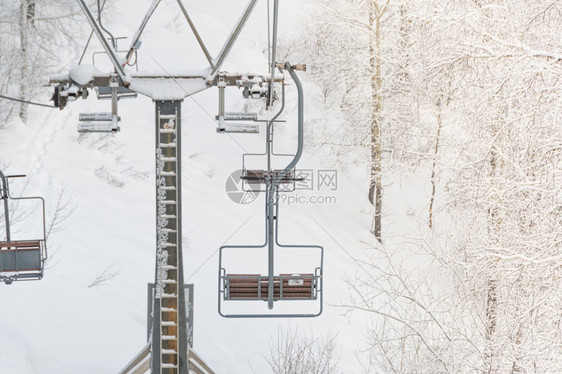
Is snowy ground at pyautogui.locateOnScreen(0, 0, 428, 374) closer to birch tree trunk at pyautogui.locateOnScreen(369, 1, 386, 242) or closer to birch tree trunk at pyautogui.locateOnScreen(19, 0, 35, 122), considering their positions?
birch tree trunk at pyautogui.locateOnScreen(369, 1, 386, 242)

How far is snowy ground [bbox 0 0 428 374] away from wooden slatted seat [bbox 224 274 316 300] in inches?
112

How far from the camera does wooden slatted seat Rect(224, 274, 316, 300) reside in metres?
7.40

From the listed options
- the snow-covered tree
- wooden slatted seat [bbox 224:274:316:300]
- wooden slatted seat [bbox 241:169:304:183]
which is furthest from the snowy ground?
wooden slatted seat [bbox 241:169:304:183]

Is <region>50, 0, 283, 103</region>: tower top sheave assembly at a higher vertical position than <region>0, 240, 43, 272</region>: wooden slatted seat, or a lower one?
higher

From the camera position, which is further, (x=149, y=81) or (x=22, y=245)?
(x=22, y=245)

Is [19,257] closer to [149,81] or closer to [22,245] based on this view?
[22,245]

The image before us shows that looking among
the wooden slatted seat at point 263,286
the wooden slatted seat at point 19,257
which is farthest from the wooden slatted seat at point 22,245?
the wooden slatted seat at point 263,286

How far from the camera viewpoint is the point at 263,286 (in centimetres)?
743

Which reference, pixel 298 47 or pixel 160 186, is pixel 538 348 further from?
pixel 298 47

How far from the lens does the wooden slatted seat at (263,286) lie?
24.3ft

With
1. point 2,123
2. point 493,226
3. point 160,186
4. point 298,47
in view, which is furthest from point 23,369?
point 298,47

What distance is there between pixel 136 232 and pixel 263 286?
9923 millimetres

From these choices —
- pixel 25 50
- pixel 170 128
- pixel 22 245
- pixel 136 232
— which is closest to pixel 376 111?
Answer: pixel 136 232

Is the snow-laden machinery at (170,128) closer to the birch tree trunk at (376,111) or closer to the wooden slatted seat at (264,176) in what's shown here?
the wooden slatted seat at (264,176)
